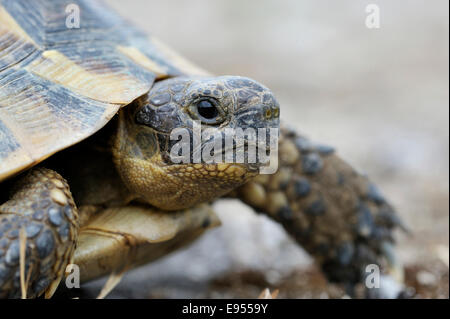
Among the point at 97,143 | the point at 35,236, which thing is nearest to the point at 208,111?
the point at 97,143

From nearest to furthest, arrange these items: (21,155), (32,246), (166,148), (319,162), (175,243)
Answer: (32,246)
(21,155)
(166,148)
(175,243)
(319,162)

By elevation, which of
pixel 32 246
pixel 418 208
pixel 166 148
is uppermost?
pixel 166 148

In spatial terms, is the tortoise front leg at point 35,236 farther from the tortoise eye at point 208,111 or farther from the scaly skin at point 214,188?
the tortoise eye at point 208,111

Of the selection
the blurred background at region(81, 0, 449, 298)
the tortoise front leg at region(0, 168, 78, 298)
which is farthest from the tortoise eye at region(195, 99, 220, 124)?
the blurred background at region(81, 0, 449, 298)

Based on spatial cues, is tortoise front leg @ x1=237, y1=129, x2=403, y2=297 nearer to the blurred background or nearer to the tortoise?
the blurred background

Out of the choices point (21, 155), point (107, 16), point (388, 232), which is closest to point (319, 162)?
point (388, 232)

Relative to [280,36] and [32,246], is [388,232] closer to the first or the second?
[32,246]

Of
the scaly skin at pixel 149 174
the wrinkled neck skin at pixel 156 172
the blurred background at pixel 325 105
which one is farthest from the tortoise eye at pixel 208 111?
the blurred background at pixel 325 105
